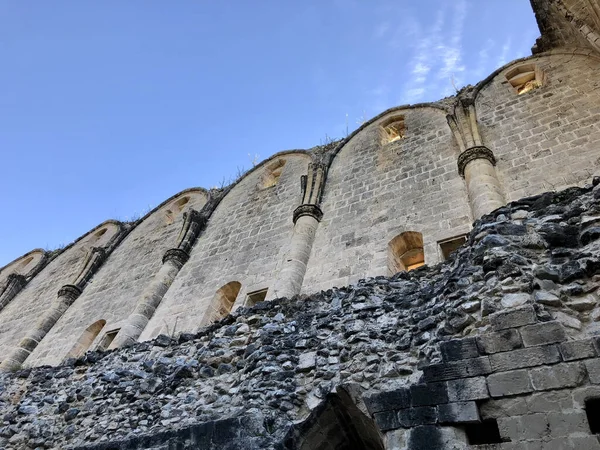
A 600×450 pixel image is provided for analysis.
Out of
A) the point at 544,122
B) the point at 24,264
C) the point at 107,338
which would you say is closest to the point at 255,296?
the point at 107,338

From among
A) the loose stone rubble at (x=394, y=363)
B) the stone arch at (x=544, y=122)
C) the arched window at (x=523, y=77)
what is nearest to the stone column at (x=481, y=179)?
the stone arch at (x=544, y=122)

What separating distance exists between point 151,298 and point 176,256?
149 centimetres

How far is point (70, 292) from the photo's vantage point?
15.1 m

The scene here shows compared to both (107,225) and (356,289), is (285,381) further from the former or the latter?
(107,225)

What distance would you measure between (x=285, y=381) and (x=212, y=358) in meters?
1.54

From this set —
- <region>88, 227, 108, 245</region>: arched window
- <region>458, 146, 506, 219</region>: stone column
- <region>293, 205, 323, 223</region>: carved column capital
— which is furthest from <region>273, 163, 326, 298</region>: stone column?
<region>88, 227, 108, 245</region>: arched window

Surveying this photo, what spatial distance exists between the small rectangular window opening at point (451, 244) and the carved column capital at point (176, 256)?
7.24m

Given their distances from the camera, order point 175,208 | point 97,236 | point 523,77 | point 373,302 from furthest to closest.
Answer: point 97,236, point 175,208, point 523,77, point 373,302

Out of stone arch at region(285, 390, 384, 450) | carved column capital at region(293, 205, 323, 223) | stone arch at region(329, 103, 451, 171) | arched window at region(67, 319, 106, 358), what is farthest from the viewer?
stone arch at region(329, 103, 451, 171)

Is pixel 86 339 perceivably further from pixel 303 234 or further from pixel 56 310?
pixel 303 234

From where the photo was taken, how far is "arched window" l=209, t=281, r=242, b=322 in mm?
11117

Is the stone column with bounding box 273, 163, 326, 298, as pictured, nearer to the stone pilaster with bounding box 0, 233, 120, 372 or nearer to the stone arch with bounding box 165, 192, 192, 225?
the stone arch with bounding box 165, 192, 192, 225

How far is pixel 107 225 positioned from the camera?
20.0 metres

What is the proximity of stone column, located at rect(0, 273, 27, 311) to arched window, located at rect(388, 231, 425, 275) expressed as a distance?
50.2 ft
